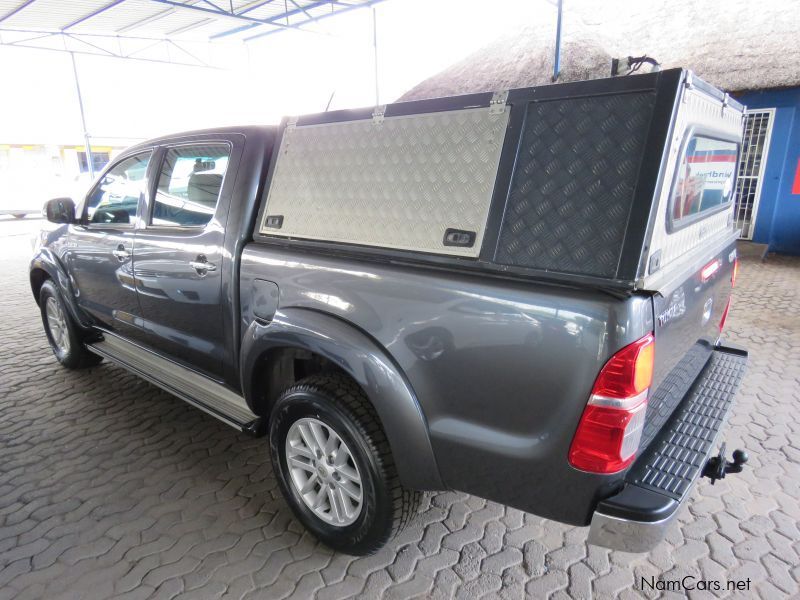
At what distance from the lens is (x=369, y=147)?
2172 millimetres

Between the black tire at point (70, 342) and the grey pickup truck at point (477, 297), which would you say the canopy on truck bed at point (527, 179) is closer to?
the grey pickup truck at point (477, 297)

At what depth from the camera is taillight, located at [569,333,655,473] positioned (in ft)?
5.00

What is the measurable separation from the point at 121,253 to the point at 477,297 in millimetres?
2652

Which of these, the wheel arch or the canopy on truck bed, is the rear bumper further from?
the wheel arch

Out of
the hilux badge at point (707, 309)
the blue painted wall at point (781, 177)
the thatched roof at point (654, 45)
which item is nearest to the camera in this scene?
the hilux badge at point (707, 309)

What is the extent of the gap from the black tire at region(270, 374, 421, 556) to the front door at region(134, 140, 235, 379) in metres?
A: 0.76

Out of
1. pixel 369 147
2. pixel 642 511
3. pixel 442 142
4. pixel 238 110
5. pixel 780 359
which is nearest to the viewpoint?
pixel 642 511

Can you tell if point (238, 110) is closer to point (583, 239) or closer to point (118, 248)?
point (118, 248)

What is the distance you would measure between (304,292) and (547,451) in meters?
1.19


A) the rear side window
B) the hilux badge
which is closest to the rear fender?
the rear side window

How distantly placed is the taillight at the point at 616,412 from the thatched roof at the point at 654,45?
664cm

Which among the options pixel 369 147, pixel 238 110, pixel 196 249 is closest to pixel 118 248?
pixel 196 249

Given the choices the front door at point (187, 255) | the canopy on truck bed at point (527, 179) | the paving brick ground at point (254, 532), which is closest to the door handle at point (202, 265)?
the front door at point (187, 255)

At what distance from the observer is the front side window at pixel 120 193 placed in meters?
3.36
